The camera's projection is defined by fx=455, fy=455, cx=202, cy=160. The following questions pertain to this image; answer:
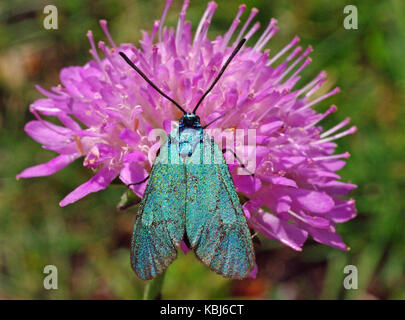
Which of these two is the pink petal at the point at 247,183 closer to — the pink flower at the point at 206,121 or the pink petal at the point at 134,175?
the pink flower at the point at 206,121

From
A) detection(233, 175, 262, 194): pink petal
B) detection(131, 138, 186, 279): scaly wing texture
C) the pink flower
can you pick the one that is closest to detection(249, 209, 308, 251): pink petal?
the pink flower

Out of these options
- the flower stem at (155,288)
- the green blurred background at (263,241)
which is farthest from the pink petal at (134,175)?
the green blurred background at (263,241)

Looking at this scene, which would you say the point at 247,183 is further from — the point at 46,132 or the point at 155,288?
the point at 46,132

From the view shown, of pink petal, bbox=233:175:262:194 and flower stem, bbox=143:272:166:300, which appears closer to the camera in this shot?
pink petal, bbox=233:175:262:194

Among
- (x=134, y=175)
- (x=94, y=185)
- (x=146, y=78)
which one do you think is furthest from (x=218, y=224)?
(x=146, y=78)

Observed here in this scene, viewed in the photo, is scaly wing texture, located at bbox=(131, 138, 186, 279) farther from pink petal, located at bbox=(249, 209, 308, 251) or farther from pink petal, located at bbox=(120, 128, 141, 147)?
pink petal, located at bbox=(249, 209, 308, 251)

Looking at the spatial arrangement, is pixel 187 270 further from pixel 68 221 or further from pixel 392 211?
pixel 392 211
